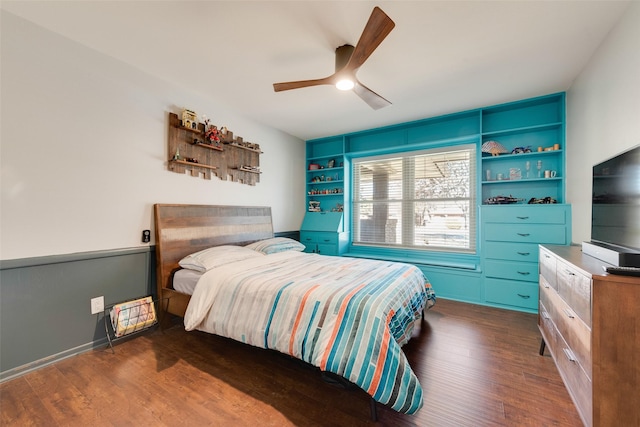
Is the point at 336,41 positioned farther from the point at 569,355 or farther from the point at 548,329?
the point at 548,329

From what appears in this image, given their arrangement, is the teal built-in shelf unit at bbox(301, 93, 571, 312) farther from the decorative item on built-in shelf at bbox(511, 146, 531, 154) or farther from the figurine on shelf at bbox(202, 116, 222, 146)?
the figurine on shelf at bbox(202, 116, 222, 146)

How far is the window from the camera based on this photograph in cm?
375

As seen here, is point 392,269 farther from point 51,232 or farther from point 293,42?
point 51,232

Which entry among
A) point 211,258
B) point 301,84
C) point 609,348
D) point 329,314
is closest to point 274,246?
point 211,258

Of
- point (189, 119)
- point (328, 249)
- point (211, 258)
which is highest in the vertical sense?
point (189, 119)

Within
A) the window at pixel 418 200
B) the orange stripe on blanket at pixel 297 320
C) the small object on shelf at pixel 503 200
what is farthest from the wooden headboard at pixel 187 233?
the small object on shelf at pixel 503 200

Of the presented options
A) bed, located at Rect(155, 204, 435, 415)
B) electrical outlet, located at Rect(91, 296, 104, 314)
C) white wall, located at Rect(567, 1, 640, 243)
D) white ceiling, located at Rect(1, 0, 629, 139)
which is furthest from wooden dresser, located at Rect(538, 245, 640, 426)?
electrical outlet, located at Rect(91, 296, 104, 314)

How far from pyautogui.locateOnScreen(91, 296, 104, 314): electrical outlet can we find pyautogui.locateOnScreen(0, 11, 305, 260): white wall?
1.49 feet

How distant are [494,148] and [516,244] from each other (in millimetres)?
1234

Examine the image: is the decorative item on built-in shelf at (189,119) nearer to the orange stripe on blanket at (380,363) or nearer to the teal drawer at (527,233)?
the orange stripe on blanket at (380,363)

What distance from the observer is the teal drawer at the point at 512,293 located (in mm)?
2980

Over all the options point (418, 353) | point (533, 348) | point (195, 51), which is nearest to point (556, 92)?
point (533, 348)

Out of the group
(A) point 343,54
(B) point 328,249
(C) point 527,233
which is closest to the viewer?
(A) point 343,54

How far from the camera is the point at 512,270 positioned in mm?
3072
